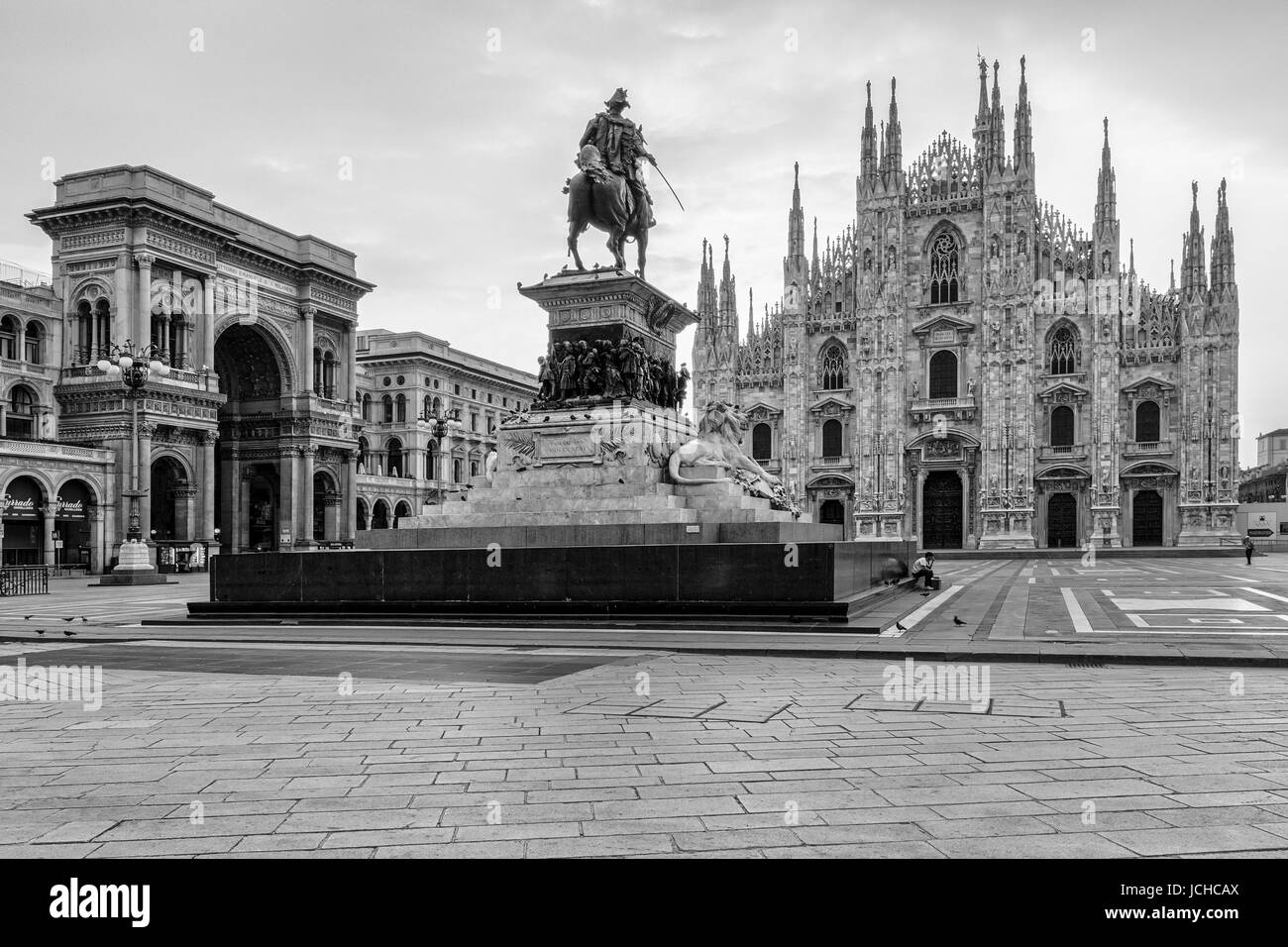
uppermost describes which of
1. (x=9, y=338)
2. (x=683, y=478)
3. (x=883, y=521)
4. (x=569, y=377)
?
(x=9, y=338)

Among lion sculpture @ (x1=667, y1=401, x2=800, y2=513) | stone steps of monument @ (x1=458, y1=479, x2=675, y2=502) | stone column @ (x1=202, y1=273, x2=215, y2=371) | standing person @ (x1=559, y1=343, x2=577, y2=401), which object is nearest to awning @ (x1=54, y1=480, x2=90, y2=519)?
stone column @ (x1=202, y1=273, x2=215, y2=371)

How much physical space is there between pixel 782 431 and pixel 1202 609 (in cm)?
5079

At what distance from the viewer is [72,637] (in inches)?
540

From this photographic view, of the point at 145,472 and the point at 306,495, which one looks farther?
the point at 306,495

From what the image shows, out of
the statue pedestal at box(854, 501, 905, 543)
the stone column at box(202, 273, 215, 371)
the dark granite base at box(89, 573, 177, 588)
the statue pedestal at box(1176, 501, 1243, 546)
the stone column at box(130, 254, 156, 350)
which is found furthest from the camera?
the statue pedestal at box(854, 501, 905, 543)

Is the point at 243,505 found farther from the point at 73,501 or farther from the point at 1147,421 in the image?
the point at 1147,421

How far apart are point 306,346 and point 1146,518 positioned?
48.1 metres

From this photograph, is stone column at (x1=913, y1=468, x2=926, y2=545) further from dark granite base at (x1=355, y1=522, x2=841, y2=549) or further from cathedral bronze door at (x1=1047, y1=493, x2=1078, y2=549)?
dark granite base at (x1=355, y1=522, x2=841, y2=549)

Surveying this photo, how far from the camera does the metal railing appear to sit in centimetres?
2729

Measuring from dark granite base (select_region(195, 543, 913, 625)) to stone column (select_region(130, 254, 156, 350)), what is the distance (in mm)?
35409

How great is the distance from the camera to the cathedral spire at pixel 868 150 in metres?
64.7

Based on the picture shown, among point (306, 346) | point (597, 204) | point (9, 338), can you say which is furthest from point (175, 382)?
point (597, 204)

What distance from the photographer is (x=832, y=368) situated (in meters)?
66.2
